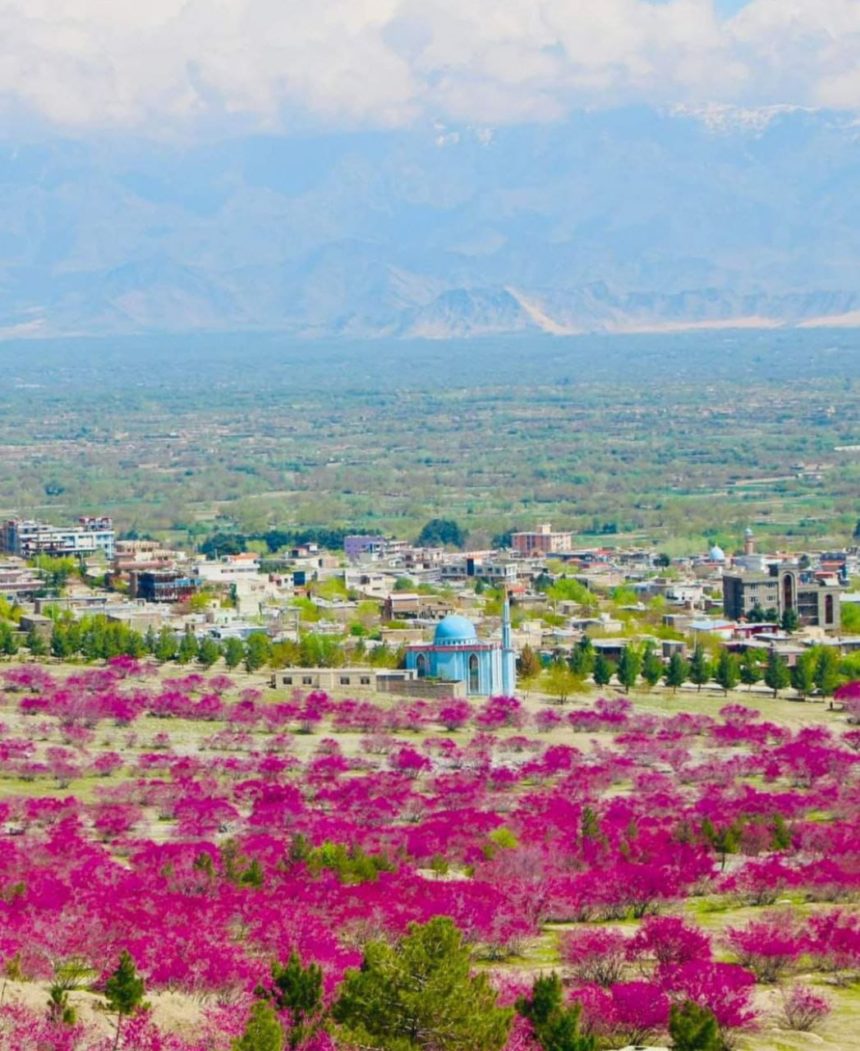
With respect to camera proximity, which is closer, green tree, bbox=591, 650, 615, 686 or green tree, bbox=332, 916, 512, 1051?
green tree, bbox=332, 916, 512, 1051

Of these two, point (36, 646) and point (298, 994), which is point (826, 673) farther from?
point (298, 994)

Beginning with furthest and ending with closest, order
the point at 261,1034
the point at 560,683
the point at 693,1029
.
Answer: the point at 560,683, the point at 693,1029, the point at 261,1034

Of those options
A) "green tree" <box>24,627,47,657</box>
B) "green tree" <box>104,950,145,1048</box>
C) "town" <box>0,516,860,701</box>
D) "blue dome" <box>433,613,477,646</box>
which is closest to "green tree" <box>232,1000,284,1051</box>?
"green tree" <box>104,950,145,1048</box>

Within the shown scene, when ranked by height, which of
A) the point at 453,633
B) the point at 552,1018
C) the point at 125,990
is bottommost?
the point at 552,1018

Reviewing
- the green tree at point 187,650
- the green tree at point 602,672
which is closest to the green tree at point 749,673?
the green tree at point 602,672

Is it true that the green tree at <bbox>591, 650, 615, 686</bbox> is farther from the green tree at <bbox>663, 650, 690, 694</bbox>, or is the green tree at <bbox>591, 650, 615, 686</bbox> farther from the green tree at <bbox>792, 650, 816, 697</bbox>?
the green tree at <bbox>792, 650, 816, 697</bbox>

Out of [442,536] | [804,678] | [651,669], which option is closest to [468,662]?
[651,669]

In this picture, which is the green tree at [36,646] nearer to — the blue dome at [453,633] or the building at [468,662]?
the building at [468,662]
